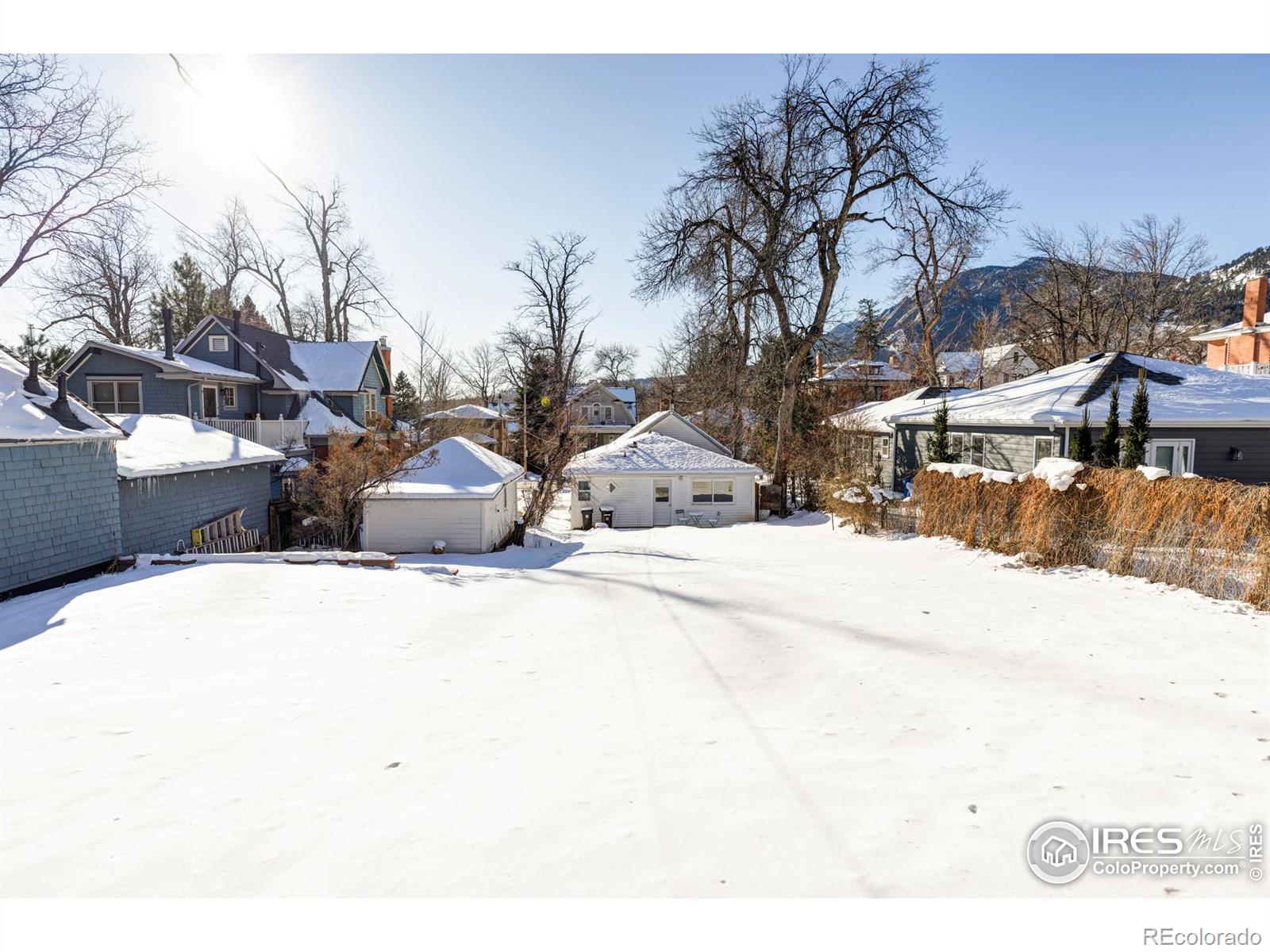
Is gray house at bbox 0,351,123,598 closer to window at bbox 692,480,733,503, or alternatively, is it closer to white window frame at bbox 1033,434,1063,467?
window at bbox 692,480,733,503

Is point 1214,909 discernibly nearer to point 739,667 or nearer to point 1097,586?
point 739,667

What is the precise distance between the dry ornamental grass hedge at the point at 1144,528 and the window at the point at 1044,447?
6659 millimetres

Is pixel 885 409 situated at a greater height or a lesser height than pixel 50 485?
greater

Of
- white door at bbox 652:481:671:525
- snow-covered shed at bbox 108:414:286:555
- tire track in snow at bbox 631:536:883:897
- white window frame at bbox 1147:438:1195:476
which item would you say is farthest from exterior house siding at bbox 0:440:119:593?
white window frame at bbox 1147:438:1195:476

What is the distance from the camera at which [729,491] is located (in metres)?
23.5

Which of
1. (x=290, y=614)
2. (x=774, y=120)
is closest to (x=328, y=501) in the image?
(x=290, y=614)

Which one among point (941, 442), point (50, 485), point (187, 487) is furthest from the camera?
point (941, 442)

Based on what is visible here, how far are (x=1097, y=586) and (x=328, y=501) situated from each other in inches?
628

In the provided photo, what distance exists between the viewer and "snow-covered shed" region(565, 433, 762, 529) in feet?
75.6

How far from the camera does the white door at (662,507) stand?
76.7 feet

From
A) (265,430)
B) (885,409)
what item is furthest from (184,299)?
(885,409)

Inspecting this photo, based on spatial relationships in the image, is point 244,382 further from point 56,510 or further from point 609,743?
point 609,743

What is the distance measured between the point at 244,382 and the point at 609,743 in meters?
26.0

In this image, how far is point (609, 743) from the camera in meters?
3.78
